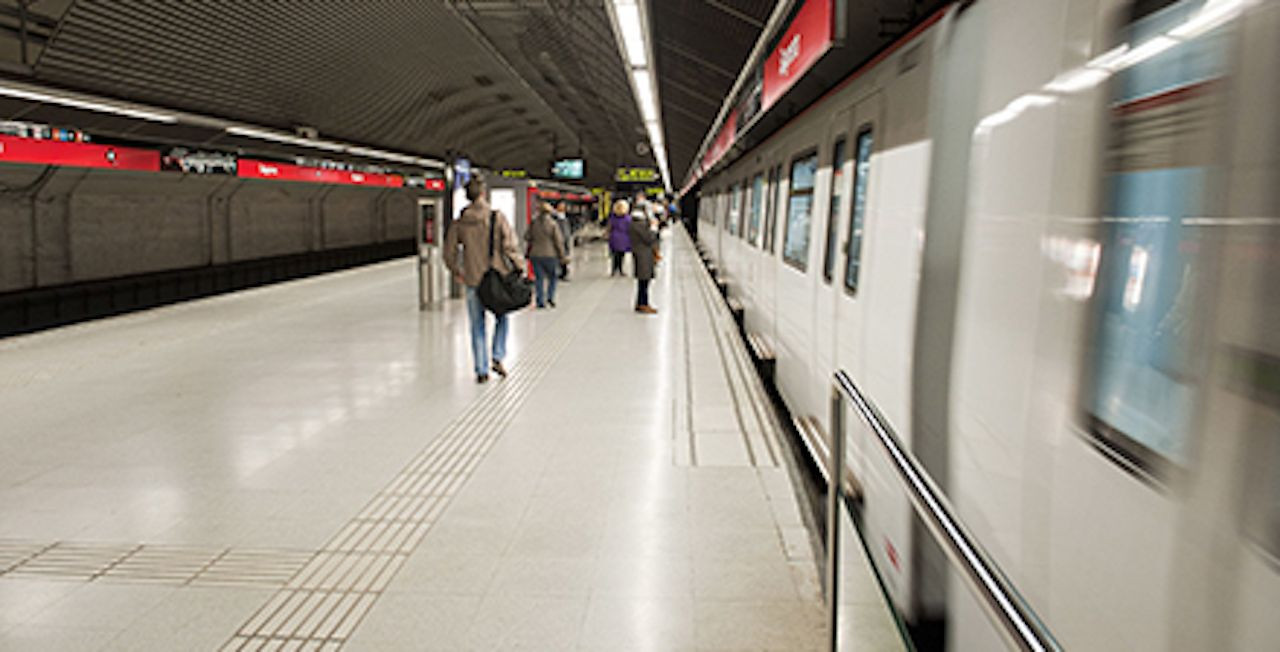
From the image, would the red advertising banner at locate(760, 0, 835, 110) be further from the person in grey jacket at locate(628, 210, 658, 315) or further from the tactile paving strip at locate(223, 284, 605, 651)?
the person in grey jacket at locate(628, 210, 658, 315)

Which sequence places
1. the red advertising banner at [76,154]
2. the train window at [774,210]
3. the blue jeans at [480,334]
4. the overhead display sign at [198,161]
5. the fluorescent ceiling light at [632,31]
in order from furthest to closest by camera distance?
1. the overhead display sign at [198,161]
2. the red advertising banner at [76,154]
3. the train window at [774,210]
4. the blue jeans at [480,334]
5. the fluorescent ceiling light at [632,31]

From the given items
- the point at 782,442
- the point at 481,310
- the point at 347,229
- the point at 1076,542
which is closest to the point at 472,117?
the point at 347,229

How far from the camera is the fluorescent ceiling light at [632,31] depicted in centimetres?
657

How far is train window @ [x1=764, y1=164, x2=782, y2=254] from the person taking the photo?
7891 mm

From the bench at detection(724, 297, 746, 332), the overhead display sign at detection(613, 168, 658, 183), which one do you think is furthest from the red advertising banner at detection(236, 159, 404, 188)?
the overhead display sign at detection(613, 168, 658, 183)

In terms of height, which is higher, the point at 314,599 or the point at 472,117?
the point at 472,117

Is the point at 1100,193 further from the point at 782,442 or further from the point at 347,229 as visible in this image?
the point at 347,229

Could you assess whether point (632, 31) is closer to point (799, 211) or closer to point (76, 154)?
point (799, 211)

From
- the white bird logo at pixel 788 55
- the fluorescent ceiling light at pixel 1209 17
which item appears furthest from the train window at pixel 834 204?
the fluorescent ceiling light at pixel 1209 17

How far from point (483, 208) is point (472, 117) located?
19582mm

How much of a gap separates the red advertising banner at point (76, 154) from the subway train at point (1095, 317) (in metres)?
10.8

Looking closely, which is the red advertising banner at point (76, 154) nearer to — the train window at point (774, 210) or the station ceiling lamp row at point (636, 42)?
the station ceiling lamp row at point (636, 42)

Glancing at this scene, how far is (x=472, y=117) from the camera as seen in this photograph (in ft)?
84.3

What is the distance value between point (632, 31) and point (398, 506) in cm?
447
